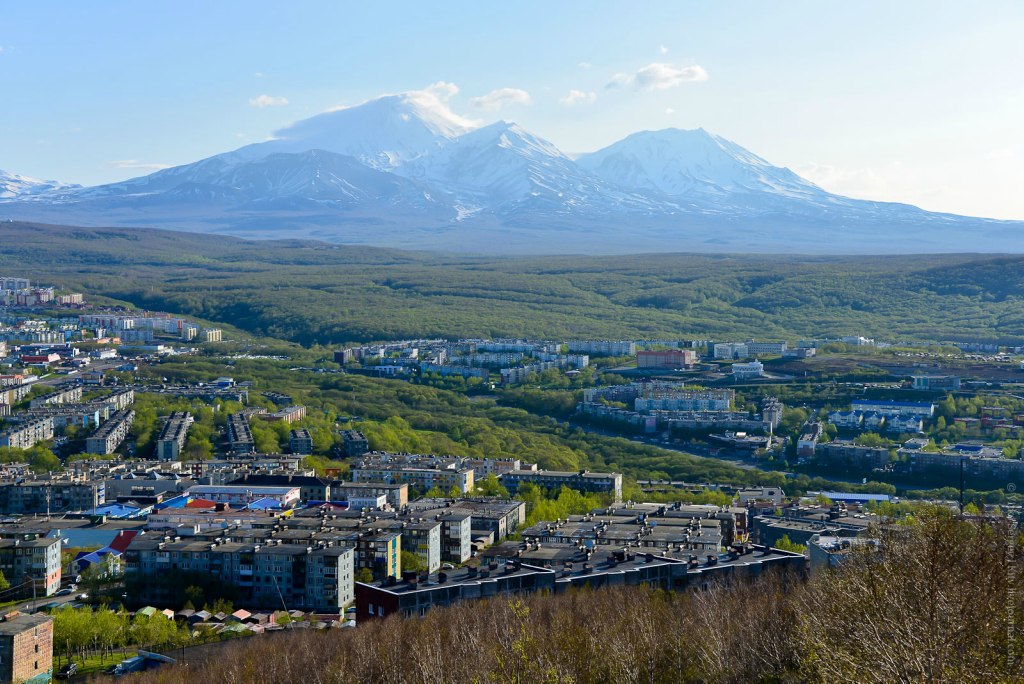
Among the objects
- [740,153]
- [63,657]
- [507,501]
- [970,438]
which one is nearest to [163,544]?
[63,657]

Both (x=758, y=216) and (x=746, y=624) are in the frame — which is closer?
(x=746, y=624)

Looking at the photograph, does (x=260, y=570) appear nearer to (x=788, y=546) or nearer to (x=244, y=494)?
(x=244, y=494)

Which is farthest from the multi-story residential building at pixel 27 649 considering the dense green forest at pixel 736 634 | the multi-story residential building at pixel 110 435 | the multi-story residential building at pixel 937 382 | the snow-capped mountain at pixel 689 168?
the snow-capped mountain at pixel 689 168

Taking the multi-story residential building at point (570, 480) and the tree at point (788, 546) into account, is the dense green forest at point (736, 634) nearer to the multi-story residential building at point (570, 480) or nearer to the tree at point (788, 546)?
the tree at point (788, 546)

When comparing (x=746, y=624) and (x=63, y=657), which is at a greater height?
(x=746, y=624)

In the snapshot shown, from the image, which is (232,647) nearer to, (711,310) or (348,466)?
(348,466)

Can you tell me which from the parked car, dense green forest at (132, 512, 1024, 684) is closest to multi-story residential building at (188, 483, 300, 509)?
the parked car
